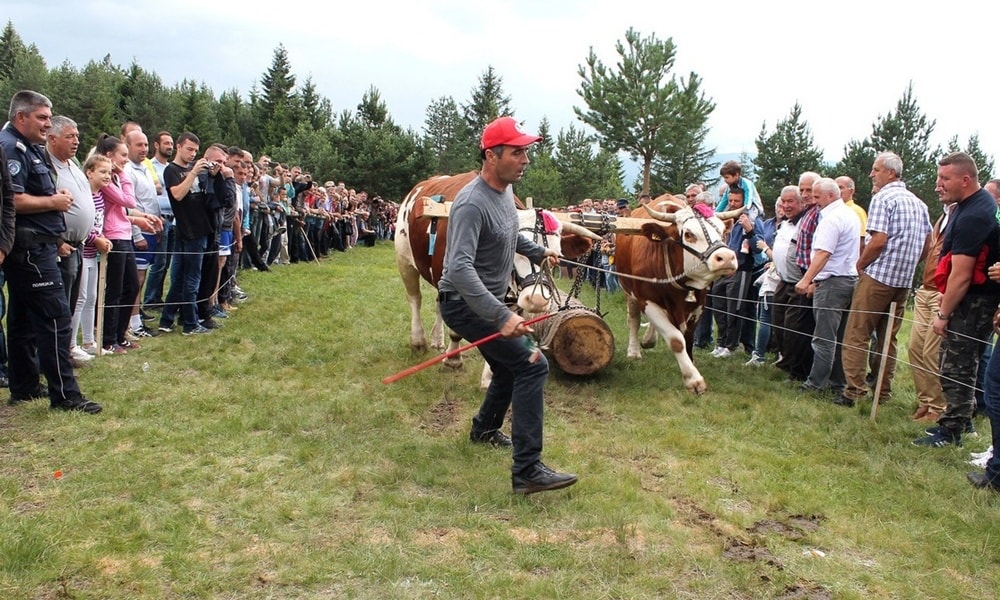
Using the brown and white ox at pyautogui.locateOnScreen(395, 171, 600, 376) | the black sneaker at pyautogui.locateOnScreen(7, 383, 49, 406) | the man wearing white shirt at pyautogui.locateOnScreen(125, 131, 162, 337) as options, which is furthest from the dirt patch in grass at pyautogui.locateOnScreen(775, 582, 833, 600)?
the man wearing white shirt at pyautogui.locateOnScreen(125, 131, 162, 337)

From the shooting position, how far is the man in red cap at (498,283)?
4008mm

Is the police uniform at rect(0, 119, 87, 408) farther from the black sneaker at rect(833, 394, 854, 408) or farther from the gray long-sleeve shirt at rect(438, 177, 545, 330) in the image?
the black sneaker at rect(833, 394, 854, 408)

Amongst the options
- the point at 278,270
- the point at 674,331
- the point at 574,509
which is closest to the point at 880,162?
the point at 674,331

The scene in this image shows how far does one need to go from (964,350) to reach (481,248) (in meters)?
3.92

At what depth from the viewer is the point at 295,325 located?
29.4 feet

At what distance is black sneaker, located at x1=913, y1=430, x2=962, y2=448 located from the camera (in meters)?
5.52

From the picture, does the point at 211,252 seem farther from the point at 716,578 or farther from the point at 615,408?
the point at 716,578

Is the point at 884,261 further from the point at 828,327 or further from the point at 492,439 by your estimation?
the point at 492,439

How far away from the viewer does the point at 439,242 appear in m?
6.76

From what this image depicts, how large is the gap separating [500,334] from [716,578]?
169 cm

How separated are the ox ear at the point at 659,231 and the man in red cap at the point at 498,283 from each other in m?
2.72

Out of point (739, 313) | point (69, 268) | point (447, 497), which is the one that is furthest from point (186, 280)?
point (739, 313)

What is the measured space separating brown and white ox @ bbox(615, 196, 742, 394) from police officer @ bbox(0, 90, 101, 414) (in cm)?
474

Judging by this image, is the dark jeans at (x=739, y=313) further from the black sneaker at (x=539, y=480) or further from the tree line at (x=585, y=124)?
the tree line at (x=585, y=124)
